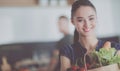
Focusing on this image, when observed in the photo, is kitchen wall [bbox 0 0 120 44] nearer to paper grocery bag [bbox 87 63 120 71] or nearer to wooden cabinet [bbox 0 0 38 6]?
wooden cabinet [bbox 0 0 38 6]

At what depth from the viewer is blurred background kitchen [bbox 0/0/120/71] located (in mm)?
794

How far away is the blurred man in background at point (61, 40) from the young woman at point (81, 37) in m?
0.02

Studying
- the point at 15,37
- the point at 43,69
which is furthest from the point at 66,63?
the point at 15,37

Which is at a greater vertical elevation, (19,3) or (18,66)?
(19,3)

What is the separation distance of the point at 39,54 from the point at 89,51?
173 mm

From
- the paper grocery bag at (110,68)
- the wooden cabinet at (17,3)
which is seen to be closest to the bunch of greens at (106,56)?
the paper grocery bag at (110,68)

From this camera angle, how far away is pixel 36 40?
31.8 inches

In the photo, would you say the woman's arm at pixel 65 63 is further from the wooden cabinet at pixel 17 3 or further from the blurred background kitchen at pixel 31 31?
the wooden cabinet at pixel 17 3

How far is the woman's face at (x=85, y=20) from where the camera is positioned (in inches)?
30.4

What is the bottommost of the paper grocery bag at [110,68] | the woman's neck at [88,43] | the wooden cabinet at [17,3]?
the paper grocery bag at [110,68]

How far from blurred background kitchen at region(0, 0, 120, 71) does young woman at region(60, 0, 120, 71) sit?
0.02 meters

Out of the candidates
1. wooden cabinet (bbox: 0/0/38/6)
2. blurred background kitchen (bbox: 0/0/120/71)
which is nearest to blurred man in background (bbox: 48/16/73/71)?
blurred background kitchen (bbox: 0/0/120/71)

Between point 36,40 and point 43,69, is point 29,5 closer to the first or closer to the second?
point 36,40

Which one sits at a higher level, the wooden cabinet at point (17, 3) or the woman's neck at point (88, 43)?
the wooden cabinet at point (17, 3)
